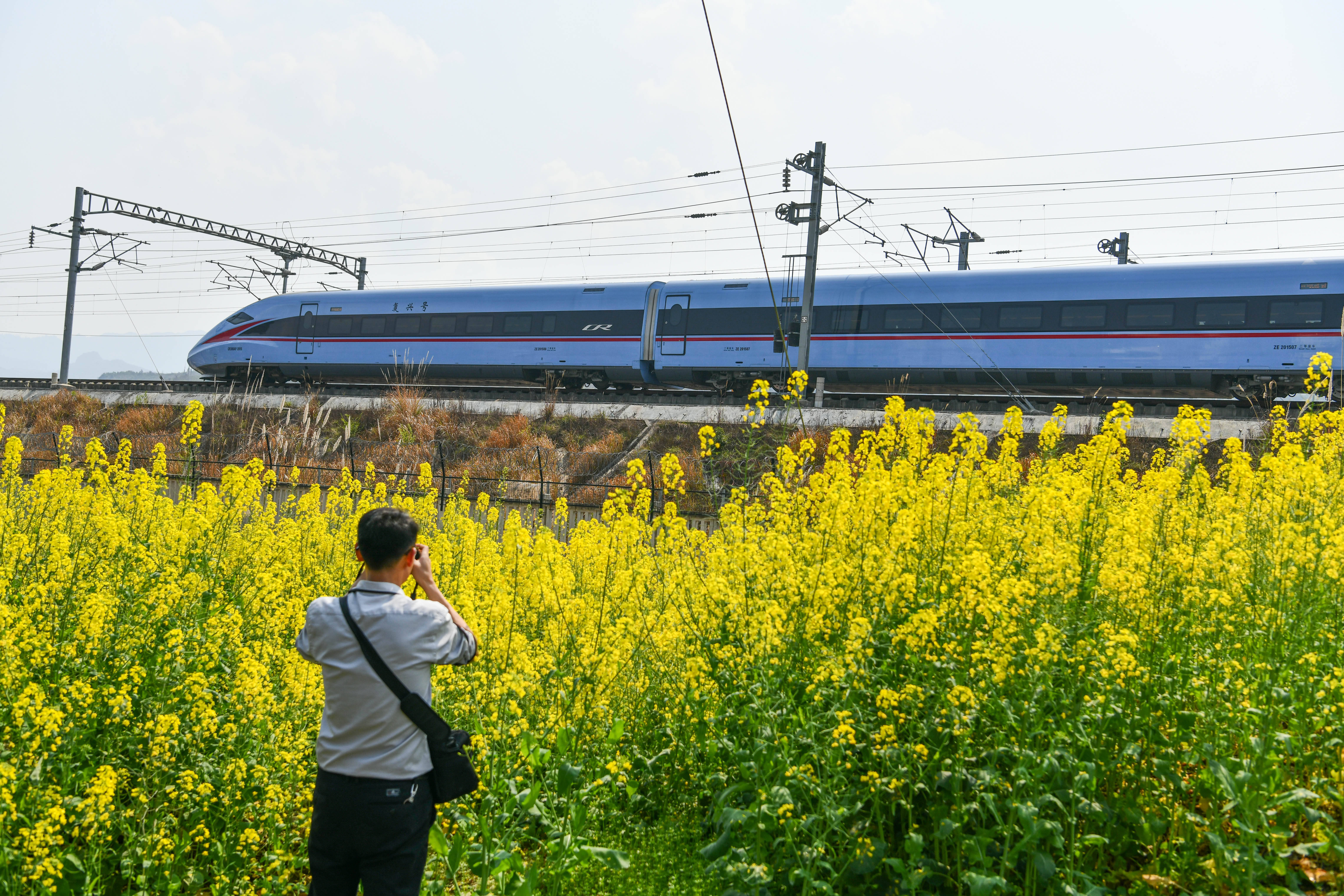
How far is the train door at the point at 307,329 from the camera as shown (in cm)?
2556

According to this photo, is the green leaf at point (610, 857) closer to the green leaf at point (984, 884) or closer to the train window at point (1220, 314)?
the green leaf at point (984, 884)

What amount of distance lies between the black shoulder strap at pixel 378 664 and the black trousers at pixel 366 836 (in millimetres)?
283

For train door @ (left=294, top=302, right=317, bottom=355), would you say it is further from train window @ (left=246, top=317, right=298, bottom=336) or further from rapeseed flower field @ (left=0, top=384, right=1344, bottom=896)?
rapeseed flower field @ (left=0, top=384, right=1344, bottom=896)

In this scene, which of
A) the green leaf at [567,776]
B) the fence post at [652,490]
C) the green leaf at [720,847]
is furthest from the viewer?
the fence post at [652,490]

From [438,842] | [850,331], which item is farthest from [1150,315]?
[438,842]

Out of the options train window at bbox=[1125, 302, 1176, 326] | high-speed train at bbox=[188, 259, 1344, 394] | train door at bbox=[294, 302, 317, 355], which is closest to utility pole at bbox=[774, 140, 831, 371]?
high-speed train at bbox=[188, 259, 1344, 394]

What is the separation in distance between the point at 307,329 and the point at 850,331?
16.2 m

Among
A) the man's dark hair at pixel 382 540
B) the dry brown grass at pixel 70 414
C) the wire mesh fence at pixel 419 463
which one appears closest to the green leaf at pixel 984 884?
the man's dark hair at pixel 382 540

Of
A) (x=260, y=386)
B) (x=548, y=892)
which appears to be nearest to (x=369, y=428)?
(x=260, y=386)

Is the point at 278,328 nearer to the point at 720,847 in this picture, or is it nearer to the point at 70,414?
the point at 70,414

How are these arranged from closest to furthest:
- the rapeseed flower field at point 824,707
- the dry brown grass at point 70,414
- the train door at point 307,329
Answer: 1. the rapeseed flower field at point 824,707
2. the dry brown grass at point 70,414
3. the train door at point 307,329

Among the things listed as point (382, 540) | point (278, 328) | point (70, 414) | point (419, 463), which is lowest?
point (419, 463)

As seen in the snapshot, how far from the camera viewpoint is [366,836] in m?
2.66

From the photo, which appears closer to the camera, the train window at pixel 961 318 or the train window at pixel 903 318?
the train window at pixel 961 318
